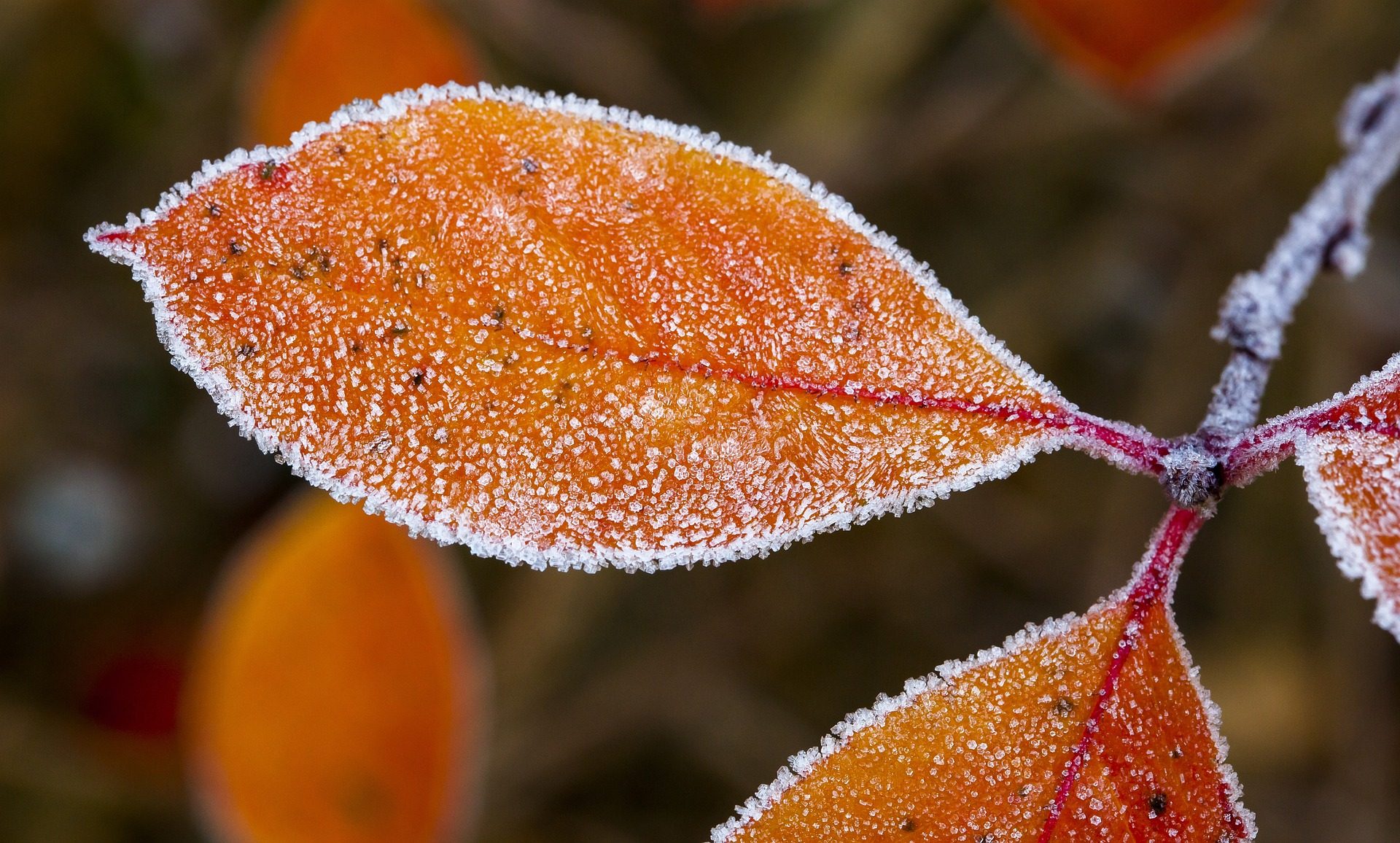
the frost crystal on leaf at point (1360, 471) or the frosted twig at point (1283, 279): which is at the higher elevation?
the frosted twig at point (1283, 279)

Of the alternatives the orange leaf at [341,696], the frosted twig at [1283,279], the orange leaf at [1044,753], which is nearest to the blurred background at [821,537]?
the orange leaf at [341,696]

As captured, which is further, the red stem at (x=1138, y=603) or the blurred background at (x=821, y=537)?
the blurred background at (x=821, y=537)

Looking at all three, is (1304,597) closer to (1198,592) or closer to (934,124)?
(1198,592)

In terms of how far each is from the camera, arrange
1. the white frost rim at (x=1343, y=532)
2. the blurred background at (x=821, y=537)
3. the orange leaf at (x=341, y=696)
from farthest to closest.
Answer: the blurred background at (x=821, y=537) < the orange leaf at (x=341, y=696) < the white frost rim at (x=1343, y=532)

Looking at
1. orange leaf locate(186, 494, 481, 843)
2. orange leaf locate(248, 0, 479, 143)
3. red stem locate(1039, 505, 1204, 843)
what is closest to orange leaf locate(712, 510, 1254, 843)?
red stem locate(1039, 505, 1204, 843)

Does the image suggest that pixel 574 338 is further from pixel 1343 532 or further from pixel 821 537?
pixel 821 537

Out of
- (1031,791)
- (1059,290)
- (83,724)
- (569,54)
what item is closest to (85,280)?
(83,724)

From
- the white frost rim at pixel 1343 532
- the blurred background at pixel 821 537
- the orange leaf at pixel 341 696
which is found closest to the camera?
the white frost rim at pixel 1343 532

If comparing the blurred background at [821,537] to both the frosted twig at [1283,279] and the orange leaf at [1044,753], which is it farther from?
the orange leaf at [1044,753]
